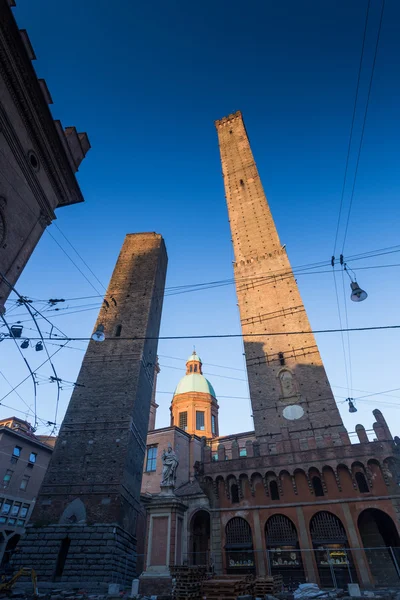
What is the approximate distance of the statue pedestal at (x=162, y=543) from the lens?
11.0m

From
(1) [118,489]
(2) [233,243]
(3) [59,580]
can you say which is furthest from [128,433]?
(2) [233,243]

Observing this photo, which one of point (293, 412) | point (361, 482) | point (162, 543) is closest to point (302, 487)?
point (361, 482)

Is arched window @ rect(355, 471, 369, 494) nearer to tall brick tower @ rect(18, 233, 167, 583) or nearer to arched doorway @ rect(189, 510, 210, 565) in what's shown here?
arched doorway @ rect(189, 510, 210, 565)

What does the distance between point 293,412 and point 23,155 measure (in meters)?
19.9

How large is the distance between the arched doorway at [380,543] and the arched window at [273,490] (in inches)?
155

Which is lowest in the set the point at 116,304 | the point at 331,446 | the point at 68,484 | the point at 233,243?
the point at 68,484

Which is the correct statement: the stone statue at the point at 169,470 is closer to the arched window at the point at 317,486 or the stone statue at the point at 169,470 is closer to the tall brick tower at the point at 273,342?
the tall brick tower at the point at 273,342

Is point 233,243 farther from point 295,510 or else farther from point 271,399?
point 295,510

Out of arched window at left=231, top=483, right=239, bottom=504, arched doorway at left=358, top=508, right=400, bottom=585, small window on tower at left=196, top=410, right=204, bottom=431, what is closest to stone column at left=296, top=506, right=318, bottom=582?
arched doorway at left=358, top=508, right=400, bottom=585

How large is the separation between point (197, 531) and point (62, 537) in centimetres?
890

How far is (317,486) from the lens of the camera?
1769cm

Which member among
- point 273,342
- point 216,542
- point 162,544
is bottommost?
point 162,544

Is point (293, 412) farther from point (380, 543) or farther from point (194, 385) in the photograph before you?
point (194, 385)

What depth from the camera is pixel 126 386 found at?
73.0ft
